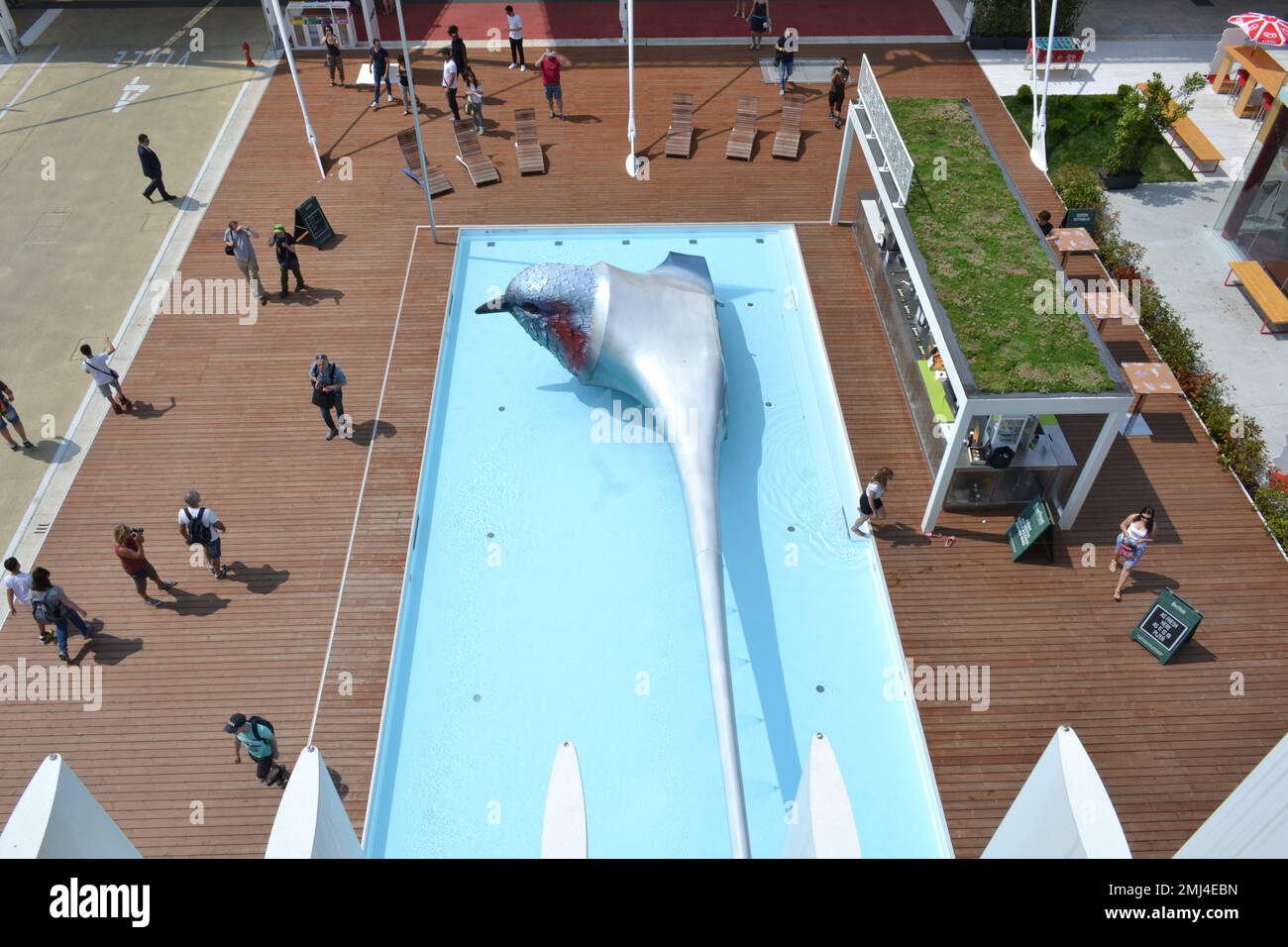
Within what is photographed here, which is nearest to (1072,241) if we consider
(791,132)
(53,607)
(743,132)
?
(791,132)

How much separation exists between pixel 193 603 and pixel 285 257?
8.57m

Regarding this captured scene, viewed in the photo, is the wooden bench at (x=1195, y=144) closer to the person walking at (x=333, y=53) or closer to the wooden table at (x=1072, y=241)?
the wooden table at (x=1072, y=241)

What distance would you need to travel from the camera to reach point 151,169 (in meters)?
24.8

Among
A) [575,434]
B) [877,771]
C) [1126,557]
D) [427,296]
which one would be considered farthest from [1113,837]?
[427,296]

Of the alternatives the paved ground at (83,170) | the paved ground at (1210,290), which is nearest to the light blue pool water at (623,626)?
the paved ground at (83,170)

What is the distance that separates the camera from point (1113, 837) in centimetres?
679

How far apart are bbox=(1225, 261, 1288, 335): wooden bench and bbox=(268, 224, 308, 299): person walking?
69.0 feet

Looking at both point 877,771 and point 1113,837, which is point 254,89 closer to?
point 877,771

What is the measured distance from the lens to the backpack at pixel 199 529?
16.2 m

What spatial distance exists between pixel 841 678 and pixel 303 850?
398 inches

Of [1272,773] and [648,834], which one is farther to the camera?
[648,834]

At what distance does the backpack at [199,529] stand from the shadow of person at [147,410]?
4830mm

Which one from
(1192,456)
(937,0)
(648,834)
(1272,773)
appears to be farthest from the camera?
(937,0)

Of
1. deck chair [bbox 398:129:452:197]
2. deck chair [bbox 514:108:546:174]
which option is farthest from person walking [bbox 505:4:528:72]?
deck chair [bbox 398:129:452:197]
